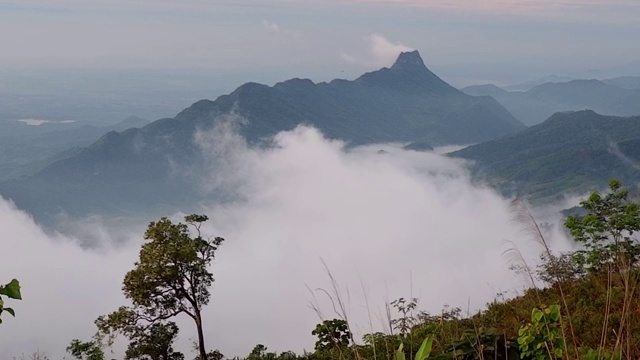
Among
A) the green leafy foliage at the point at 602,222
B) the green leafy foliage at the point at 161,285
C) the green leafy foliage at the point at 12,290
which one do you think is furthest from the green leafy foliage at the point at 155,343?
the green leafy foliage at the point at 12,290

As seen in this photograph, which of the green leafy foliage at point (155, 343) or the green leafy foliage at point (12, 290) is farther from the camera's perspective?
the green leafy foliage at point (155, 343)

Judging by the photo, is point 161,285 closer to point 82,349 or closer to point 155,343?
point 155,343

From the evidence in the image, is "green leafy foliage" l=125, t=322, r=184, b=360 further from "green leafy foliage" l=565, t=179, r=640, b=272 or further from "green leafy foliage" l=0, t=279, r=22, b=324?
"green leafy foliage" l=0, t=279, r=22, b=324

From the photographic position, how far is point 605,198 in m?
21.9

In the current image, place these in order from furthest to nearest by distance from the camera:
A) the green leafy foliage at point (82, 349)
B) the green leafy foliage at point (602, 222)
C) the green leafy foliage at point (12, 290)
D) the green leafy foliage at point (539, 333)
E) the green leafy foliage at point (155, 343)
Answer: the green leafy foliage at point (602, 222), the green leafy foliage at point (155, 343), the green leafy foliage at point (82, 349), the green leafy foliage at point (539, 333), the green leafy foliage at point (12, 290)

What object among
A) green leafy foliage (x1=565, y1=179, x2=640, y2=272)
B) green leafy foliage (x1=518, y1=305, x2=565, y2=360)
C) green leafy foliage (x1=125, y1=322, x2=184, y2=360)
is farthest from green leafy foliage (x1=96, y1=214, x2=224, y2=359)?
green leafy foliage (x1=518, y1=305, x2=565, y2=360)

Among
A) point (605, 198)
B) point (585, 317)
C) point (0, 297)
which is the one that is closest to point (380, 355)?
point (585, 317)

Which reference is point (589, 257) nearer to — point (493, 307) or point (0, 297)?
point (493, 307)

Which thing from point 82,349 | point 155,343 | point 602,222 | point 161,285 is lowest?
point 82,349

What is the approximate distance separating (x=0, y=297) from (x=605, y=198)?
22.9 m

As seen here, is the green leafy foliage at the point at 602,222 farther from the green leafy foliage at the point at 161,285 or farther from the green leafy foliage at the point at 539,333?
the green leafy foliage at the point at 539,333

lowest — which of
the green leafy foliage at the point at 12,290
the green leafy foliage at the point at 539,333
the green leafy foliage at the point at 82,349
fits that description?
the green leafy foliage at the point at 539,333

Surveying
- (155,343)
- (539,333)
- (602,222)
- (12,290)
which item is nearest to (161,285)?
(155,343)

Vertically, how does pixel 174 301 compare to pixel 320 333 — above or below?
above
